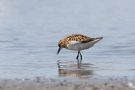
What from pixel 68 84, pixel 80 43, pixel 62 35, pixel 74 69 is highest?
pixel 62 35

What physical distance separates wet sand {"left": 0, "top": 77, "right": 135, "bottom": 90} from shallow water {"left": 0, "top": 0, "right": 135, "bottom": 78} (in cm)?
94

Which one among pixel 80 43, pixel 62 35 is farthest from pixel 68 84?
pixel 62 35

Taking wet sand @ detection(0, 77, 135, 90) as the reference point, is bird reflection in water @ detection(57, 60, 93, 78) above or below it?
above

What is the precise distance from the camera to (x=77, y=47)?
47.6ft

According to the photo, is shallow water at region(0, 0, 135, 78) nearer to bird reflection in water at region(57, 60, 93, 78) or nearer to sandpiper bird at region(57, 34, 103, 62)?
bird reflection in water at region(57, 60, 93, 78)

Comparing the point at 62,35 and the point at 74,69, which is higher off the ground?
the point at 62,35

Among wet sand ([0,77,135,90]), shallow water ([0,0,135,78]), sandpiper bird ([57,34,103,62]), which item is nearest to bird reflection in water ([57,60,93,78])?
shallow water ([0,0,135,78])

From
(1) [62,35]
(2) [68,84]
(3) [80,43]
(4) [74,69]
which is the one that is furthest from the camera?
(1) [62,35]

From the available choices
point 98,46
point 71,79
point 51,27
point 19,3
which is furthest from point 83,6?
point 71,79

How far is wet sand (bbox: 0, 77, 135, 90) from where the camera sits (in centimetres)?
944

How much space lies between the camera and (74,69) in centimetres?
1253

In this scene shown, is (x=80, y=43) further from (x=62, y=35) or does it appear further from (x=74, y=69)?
(x=62, y=35)

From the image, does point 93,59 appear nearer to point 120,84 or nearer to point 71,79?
point 71,79

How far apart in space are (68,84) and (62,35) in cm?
914
